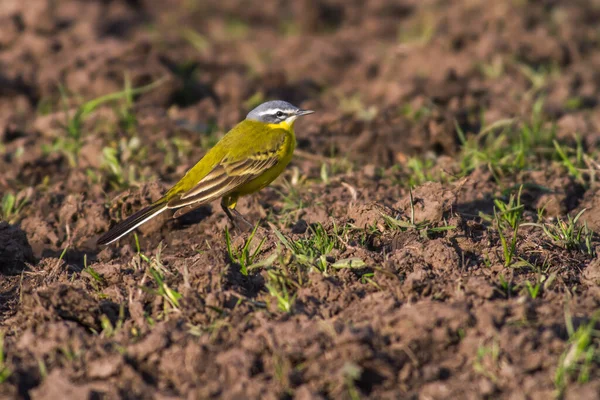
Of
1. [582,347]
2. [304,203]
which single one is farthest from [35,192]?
[582,347]

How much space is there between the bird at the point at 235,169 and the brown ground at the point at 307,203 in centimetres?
28

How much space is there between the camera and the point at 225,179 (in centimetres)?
744

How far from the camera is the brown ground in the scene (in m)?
4.70

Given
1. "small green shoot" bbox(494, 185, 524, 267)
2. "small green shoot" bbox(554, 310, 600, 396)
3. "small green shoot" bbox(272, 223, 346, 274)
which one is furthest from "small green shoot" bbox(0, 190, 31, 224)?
"small green shoot" bbox(554, 310, 600, 396)

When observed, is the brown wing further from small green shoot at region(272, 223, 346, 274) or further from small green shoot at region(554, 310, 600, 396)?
small green shoot at region(554, 310, 600, 396)

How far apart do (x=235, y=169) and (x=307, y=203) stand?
730 mm

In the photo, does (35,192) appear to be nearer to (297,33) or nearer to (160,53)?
(160,53)

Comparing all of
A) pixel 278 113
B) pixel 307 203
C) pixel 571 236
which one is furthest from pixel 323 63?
pixel 571 236

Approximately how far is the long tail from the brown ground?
0.57 feet

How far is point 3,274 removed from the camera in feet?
21.6

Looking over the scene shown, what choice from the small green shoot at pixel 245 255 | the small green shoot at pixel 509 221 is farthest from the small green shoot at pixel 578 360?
the small green shoot at pixel 245 255

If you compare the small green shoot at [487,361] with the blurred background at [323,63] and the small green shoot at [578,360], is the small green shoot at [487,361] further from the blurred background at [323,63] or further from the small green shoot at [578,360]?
the blurred background at [323,63]

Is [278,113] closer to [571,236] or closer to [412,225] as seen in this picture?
[412,225]

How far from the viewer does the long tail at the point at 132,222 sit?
684 centimetres
